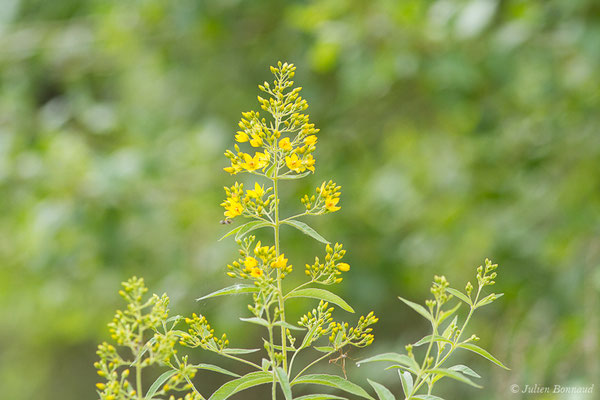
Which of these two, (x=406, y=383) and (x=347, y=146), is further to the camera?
(x=347, y=146)

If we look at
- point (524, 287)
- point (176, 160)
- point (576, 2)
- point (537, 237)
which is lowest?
point (524, 287)

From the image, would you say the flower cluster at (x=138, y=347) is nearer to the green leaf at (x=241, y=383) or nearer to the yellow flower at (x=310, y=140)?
the green leaf at (x=241, y=383)

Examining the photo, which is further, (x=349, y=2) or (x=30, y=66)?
(x=30, y=66)

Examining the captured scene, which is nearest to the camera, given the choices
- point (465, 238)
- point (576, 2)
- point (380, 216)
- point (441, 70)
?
point (576, 2)

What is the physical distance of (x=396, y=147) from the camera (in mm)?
3711

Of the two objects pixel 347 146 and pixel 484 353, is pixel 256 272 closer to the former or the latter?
pixel 484 353

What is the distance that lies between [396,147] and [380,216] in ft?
2.18

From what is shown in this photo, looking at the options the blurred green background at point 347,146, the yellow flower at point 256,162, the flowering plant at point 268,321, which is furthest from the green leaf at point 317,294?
the blurred green background at point 347,146

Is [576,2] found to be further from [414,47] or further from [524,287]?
[524,287]

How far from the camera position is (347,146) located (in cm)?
300

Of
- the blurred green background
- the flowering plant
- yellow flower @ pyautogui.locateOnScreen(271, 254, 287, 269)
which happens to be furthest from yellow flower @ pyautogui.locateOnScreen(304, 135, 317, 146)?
the blurred green background

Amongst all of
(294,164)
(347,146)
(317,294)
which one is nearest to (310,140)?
(294,164)

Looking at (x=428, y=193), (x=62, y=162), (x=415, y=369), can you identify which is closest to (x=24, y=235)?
(x=62, y=162)

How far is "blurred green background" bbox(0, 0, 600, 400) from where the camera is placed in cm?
240
